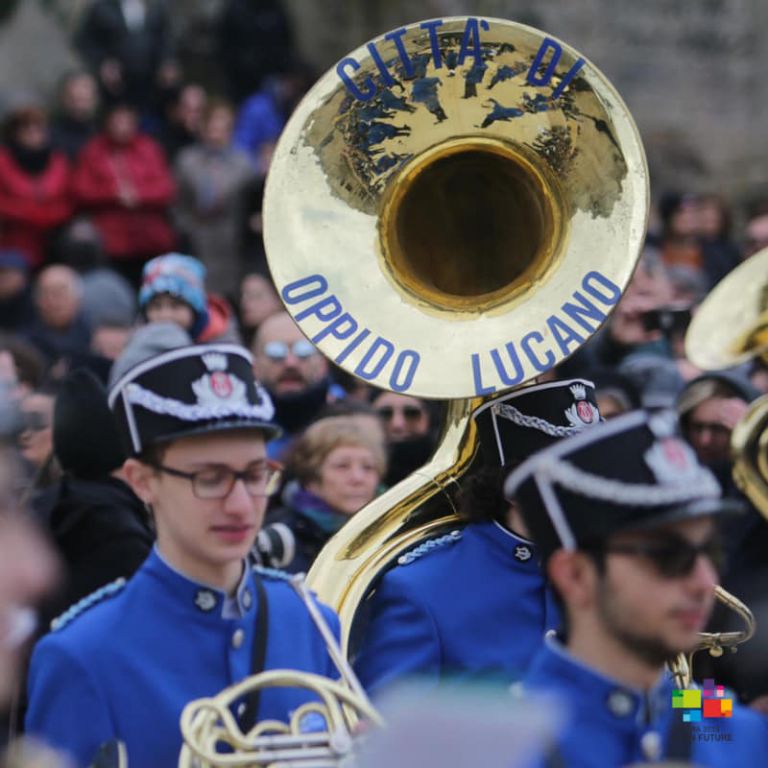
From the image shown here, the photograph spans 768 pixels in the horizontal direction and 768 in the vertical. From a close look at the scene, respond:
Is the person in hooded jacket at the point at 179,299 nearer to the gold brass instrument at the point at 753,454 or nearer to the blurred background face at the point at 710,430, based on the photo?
the blurred background face at the point at 710,430

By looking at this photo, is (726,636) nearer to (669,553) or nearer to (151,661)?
(151,661)

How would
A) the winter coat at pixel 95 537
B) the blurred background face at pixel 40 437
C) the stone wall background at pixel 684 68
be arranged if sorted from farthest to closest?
the stone wall background at pixel 684 68, the blurred background face at pixel 40 437, the winter coat at pixel 95 537

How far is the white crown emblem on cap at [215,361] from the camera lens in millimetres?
3869

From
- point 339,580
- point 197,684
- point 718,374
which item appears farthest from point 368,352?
point 718,374

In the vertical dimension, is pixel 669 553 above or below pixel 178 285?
below

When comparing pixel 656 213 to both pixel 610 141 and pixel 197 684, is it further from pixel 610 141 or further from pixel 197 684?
pixel 197 684

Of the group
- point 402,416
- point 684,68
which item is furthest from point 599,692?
point 684,68

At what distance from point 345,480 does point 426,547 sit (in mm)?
1191

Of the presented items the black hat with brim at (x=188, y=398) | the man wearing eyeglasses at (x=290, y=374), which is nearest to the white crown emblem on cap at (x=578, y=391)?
the black hat with brim at (x=188, y=398)

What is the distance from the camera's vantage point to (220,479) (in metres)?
3.69

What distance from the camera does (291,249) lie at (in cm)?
486

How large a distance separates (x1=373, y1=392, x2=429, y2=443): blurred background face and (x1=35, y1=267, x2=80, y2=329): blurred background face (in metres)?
2.31

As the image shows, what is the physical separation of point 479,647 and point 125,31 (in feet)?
29.2

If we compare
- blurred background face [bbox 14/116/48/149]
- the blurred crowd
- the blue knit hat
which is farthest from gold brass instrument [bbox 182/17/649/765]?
blurred background face [bbox 14/116/48/149]
